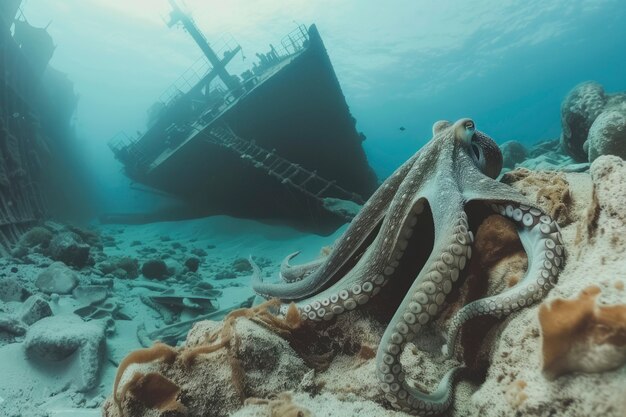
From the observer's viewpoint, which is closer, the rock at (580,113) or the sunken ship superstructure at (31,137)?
the rock at (580,113)

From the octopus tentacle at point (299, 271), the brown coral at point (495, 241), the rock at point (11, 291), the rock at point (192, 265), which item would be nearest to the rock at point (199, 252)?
the rock at point (192, 265)

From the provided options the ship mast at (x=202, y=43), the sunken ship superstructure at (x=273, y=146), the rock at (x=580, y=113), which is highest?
the rock at (x=580, y=113)

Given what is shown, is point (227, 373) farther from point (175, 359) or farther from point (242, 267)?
point (242, 267)

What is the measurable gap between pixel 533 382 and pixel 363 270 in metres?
0.96

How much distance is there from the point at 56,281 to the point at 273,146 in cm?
959

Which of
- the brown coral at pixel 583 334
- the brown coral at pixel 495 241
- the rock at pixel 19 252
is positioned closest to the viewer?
the brown coral at pixel 583 334

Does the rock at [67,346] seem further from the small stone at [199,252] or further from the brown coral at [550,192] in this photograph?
the small stone at [199,252]

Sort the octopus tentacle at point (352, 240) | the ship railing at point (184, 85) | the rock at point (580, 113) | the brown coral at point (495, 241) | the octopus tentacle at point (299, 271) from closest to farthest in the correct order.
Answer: the brown coral at point (495, 241)
the octopus tentacle at point (352, 240)
the octopus tentacle at point (299, 271)
the rock at point (580, 113)
the ship railing at point (184, 85)

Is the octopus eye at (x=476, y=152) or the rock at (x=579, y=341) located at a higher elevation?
the octopus eye at (x=476, y=152)

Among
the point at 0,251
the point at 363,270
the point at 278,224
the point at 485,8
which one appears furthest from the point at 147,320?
the point at 485,8

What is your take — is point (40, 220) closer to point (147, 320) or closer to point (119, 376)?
point (147, 320)

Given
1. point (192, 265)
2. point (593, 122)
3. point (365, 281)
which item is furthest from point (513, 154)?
point (365, 281)

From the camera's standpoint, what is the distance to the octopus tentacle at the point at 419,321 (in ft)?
4.81

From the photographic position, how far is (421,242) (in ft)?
7.57
